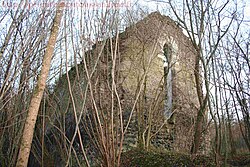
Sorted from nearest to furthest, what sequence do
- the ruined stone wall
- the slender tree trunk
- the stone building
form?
the slender tree trunk
the stone building
the ruined stone wall

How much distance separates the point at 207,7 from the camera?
4.72m

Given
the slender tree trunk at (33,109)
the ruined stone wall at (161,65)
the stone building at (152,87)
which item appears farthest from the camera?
the ruined stone wall at (161,65)

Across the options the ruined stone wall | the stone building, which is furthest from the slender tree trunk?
the ruined stone wall

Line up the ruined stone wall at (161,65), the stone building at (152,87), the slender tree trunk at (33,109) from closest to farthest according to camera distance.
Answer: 1. the slender tree trunk at (33,109)
2. the stone building at (152,87)
3. the ruined stone wall at (161,65)

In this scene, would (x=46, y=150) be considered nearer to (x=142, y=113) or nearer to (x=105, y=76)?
(x=142, y=113)

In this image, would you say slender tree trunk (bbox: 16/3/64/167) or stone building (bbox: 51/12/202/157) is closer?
slender tree trunk (bbox: 16/3/64/167)

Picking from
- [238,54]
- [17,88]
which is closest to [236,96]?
[238,54]

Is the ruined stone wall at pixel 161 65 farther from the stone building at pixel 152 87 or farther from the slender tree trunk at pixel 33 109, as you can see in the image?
the slender tree trunk at pixel 33 109

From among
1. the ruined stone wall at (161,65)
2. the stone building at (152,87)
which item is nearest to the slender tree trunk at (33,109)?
the stone building at (152,87)

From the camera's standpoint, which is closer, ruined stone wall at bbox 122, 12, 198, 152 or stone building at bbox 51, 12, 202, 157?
stone building at bbox 51, 12, 202, 157

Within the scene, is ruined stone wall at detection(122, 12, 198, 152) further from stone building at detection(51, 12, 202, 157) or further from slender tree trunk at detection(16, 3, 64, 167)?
slender tree trunk at detection(16, 3, 64, 167)

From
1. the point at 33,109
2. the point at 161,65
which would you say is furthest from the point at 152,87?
the point at 33,109

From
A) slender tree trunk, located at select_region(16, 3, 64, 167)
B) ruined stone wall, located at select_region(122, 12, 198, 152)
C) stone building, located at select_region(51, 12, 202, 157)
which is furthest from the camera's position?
ruined stone wall, located at select_region(122, 12, 198, 152)

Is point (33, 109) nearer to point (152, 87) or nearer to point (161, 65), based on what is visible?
point (152, 87)
